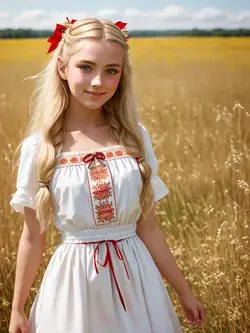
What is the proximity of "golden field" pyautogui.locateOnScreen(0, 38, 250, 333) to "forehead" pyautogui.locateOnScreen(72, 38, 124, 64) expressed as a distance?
1070 millimetres

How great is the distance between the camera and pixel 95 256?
1.94 m

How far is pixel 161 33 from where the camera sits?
3.20 m

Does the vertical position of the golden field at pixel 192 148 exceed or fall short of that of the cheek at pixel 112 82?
it falls short

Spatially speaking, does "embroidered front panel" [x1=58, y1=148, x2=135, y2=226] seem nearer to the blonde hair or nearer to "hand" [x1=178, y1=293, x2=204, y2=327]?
the blonde hair

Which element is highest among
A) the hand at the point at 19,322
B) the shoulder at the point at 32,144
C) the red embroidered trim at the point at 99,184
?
the shoulder at the point at 32,144

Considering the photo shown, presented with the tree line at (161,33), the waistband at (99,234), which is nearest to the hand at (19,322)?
the waistband at (99,234)

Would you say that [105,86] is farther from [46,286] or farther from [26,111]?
[26,111]

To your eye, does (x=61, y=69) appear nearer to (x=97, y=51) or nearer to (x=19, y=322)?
(x=97, y=51)

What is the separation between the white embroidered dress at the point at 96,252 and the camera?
193 cm

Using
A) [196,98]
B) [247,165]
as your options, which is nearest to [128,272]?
[247,165]

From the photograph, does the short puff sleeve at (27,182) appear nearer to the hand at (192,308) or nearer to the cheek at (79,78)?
the cheek at (79,78)

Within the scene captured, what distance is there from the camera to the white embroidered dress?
193cm

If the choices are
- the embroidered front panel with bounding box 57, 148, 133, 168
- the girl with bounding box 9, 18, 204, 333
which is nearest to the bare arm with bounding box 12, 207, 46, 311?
the girl with bounding box 9, 18, 204, 333

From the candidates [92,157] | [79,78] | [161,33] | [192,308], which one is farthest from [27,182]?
[161,33]
